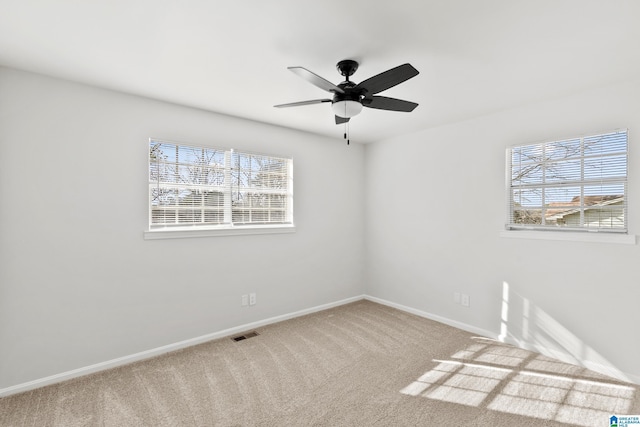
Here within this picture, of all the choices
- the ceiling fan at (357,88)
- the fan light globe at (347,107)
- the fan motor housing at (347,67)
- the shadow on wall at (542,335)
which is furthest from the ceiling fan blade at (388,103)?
the shadow on wall at (542,335)

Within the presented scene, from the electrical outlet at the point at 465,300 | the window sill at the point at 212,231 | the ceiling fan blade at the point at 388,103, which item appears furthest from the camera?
the electrical outlet at the point at 465,300

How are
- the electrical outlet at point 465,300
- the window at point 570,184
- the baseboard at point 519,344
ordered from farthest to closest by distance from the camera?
the electrical outlet at point 465,300
the window at point 570,184
the baseboard at point 519,344

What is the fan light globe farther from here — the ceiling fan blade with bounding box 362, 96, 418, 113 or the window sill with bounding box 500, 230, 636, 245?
the window sill with bounding box 500, 230, 636, 245

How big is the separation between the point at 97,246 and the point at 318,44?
2458 mm

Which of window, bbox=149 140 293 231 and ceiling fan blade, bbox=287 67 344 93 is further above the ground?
ceiling fan blade, bbox=287 67 344 93

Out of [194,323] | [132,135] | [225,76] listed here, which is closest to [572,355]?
[194,323]

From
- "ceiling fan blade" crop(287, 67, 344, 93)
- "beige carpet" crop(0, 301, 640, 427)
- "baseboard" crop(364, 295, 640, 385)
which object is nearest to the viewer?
"ceiling fan blade" crop(287, 67, 344, 93)

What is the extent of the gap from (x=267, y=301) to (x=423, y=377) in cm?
193

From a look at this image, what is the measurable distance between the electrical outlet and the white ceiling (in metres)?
2.19

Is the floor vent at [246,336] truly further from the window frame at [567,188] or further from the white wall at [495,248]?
the window frame at [567,188]

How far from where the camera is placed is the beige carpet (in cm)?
204

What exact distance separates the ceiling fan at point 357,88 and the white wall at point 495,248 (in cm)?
122

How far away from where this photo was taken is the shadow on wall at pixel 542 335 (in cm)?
264

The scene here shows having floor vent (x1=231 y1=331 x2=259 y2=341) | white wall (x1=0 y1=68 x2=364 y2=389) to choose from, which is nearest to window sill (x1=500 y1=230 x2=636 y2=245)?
white wall (x1=0 y1=68 x2=364 y2=389)
